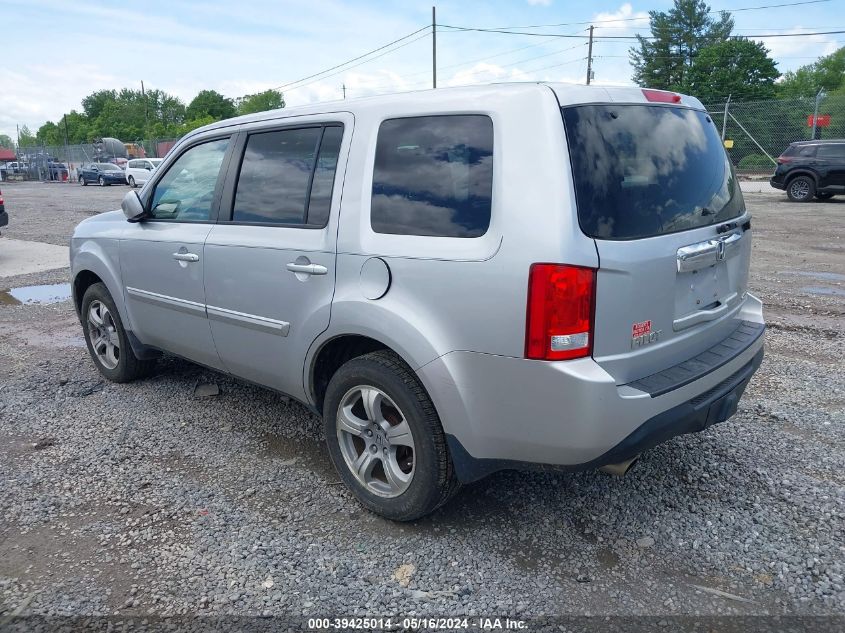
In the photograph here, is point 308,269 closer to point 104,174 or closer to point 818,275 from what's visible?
point 818,275

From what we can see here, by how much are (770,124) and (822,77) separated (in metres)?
64.8

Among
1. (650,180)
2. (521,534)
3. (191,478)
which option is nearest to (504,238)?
(650,180)

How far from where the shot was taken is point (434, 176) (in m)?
2.92

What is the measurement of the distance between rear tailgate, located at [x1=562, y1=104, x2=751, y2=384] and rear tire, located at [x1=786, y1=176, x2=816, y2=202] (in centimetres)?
1789

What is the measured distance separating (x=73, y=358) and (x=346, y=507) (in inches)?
142

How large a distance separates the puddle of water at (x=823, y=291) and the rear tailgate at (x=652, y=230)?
525cm

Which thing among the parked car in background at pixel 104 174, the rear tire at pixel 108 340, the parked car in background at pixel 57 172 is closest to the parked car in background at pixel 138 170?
the parked car in background at pixel 104 174

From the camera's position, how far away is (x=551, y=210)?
8.30 ft

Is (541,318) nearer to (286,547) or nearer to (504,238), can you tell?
(504,238)

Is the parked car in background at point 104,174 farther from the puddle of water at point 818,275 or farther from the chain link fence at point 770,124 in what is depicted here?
the puddle of water at point 818,275

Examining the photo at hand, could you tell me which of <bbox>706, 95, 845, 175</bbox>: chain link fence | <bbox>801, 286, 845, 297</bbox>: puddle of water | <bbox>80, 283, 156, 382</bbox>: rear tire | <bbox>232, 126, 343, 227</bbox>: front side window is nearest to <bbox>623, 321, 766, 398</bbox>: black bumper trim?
<bbox>232, 126, 343, 227</bbox>: front side window

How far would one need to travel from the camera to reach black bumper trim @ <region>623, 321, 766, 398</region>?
270 centimetres

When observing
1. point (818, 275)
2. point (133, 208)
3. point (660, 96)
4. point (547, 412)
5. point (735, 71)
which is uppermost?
point (735, 71)

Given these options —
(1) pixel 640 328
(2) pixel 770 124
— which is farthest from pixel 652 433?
(2) pixel 770 124
